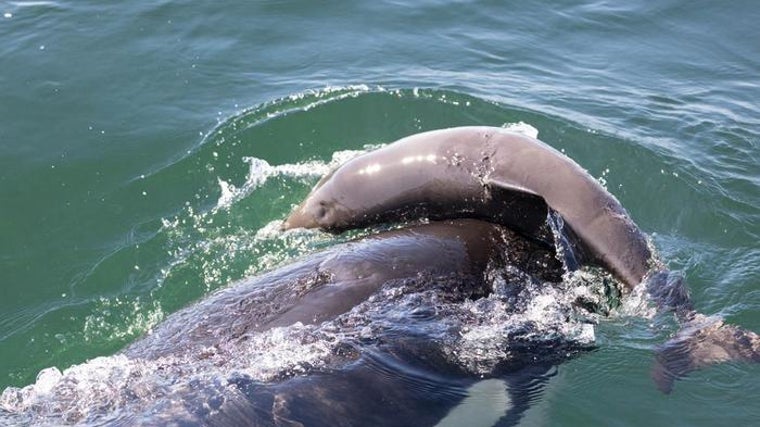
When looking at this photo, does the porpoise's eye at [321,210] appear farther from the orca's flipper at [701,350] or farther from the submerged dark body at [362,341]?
the orca's flipper at [701,350]

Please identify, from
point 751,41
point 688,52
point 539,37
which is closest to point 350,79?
point 539,37

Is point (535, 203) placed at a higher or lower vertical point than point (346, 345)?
higher

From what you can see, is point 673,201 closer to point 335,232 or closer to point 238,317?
point 335,232

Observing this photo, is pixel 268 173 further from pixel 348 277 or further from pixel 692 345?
pixel 692 345

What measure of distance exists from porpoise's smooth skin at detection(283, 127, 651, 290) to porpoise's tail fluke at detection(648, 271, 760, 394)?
12.2 inches

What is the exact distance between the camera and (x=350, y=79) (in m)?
13.0

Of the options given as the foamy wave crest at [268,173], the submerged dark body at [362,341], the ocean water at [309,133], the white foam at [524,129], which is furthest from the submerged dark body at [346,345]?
the foamy wave crest at [268,173]

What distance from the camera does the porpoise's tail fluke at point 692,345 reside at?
7230mm

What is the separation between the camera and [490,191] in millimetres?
7523

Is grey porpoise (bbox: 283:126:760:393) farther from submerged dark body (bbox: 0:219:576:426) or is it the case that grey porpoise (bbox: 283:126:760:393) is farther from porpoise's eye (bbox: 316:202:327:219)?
porpoise's eye (bbox: 316:202:327:219)

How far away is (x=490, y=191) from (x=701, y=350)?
6.52 feet

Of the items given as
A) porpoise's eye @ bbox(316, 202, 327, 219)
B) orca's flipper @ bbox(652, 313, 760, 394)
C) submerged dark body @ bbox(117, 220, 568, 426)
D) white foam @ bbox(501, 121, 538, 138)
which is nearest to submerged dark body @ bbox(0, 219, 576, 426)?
submerged dark body @ bbox(117, 220, 568, 426)

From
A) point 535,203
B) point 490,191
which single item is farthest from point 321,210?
point 535,203

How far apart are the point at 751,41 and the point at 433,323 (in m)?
10.2
